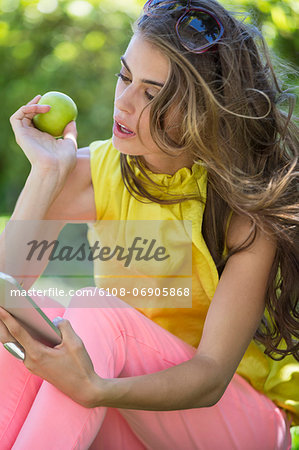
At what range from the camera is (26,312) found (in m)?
1.68

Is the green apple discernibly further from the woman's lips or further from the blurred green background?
the blurred green background

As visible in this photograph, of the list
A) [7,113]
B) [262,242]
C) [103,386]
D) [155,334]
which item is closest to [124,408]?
[103,386]

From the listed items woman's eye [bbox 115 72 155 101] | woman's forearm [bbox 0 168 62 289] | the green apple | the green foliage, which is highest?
woman's eye [bbox 115 72 155 101]

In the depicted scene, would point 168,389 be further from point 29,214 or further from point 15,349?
point 29,214

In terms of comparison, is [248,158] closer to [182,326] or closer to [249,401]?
[182,326]

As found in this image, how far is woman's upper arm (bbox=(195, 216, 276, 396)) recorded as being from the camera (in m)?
1.95

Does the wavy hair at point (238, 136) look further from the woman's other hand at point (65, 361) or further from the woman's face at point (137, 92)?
the woman's other hand at point (65, 361)

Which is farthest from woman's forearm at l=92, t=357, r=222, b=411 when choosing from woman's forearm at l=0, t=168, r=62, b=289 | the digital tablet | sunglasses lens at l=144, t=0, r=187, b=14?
sunglasses lens at l=144, t=0, r=187, b=14

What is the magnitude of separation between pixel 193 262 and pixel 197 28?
2.50 feet

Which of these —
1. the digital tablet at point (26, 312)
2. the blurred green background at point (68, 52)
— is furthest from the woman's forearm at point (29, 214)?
the blurred green background at point (68, 52)

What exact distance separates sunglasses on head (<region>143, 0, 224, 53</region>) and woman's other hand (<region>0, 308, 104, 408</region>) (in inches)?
37.0

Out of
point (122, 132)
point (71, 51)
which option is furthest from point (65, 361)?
point (71, 51)

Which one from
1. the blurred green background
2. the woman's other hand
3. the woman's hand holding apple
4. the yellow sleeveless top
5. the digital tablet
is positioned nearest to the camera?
the digital tablet

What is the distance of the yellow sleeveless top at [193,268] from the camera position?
2.17 metres
